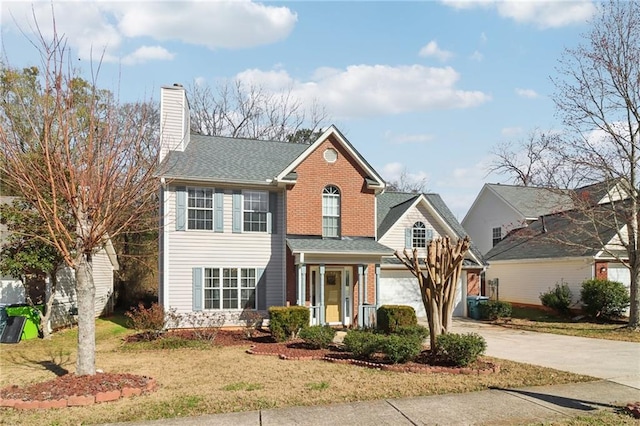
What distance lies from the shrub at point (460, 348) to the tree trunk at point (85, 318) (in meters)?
7.15

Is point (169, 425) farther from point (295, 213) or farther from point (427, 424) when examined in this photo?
point (295, 213)

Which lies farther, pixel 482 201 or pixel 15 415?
pixel 482 201

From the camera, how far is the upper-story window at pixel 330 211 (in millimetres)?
18906

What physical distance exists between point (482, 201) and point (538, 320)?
13167 mm

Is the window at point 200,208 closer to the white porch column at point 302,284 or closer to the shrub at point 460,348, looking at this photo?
the white porch column at point 302,284

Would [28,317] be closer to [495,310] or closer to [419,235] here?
[419,235]

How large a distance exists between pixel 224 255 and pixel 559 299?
15.9 metres

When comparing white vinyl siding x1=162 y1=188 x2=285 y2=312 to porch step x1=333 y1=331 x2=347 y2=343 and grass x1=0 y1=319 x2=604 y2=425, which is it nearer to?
porch step x1=333 y1=331 x2=347 y2=343

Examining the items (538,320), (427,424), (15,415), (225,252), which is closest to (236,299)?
(225,252)

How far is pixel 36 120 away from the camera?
10.5 m

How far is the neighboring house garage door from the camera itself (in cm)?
2250

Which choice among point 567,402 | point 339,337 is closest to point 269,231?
point 339,337

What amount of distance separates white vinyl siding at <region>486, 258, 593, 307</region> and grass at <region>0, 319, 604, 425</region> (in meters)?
14.2

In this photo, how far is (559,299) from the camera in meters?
23.2
